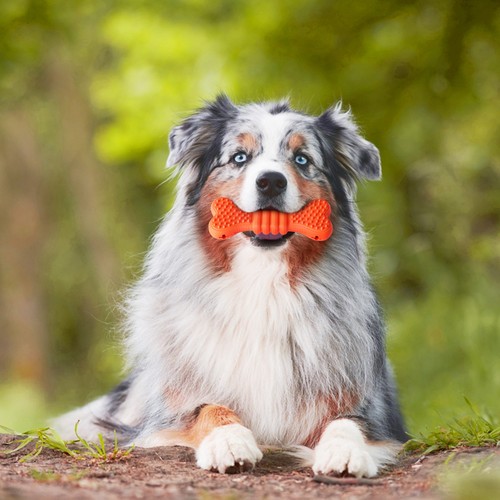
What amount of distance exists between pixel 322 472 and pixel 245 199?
1.28 meters

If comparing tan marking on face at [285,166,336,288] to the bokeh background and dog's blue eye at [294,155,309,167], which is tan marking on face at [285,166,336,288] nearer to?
dog's blue eye at [294,155,309,167]

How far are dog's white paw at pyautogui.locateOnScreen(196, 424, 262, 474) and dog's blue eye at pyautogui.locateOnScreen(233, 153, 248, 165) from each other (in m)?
1.28

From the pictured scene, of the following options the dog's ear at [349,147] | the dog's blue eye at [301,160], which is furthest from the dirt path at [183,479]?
the dog's ear at [349,147]

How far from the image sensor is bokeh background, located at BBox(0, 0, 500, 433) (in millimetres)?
8594

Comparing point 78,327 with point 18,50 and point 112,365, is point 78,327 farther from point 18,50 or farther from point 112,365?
point 18,50

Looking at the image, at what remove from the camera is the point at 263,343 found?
454 centimetres

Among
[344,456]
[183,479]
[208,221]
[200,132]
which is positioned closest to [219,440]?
[183,479]

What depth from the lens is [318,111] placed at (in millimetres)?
8227

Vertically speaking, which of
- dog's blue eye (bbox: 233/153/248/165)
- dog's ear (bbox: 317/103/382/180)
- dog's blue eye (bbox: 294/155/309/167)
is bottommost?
dog's blue eye (bbox: 294/155/309/167)

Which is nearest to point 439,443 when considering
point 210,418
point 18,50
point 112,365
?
point 210,418

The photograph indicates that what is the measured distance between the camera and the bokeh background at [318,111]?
28.2 feet

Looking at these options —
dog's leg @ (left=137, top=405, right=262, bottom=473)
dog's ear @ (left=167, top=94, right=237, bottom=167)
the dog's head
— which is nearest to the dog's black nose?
the dog's head

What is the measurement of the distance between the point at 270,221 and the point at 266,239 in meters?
0.09

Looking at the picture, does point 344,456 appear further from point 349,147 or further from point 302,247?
point 349,147
